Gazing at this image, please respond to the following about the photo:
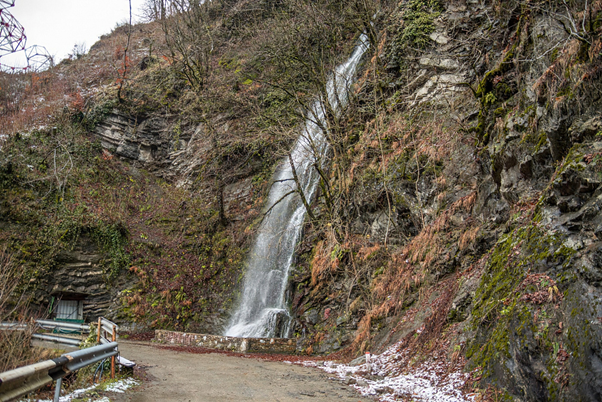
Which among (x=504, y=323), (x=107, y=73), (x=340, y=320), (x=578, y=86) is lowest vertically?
(x=340, y=320)

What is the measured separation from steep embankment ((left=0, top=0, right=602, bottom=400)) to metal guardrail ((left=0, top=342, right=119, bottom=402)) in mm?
4677

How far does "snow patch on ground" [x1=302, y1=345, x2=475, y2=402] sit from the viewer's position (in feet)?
16.6

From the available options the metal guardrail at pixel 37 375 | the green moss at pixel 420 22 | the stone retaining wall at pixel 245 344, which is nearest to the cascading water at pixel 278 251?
the stone retaining wall at pixel 245 344

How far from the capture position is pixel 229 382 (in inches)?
243

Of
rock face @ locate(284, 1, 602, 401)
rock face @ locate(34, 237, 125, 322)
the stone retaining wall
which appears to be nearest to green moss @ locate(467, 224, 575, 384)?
rock face @ locate(284, 1, 602, 401)

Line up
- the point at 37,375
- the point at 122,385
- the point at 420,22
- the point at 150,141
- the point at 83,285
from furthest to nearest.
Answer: the point at 150,141, the point at 83,285, the point at 420,22, the point at 122,385, the point at 37,375

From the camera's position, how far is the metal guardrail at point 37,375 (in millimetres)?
2436

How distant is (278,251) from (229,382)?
28.4 feet

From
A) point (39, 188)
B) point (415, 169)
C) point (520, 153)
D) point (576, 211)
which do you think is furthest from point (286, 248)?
point (39, 188)

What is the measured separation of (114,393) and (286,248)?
997 centimetres

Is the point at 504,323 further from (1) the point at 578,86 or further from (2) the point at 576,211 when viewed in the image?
(1) the point at 578,86

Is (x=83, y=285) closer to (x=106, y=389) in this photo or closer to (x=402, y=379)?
(x=106, y=389)

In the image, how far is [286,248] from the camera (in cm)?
1441

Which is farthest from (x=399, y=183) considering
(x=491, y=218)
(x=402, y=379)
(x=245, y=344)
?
(x=245, y=344)
